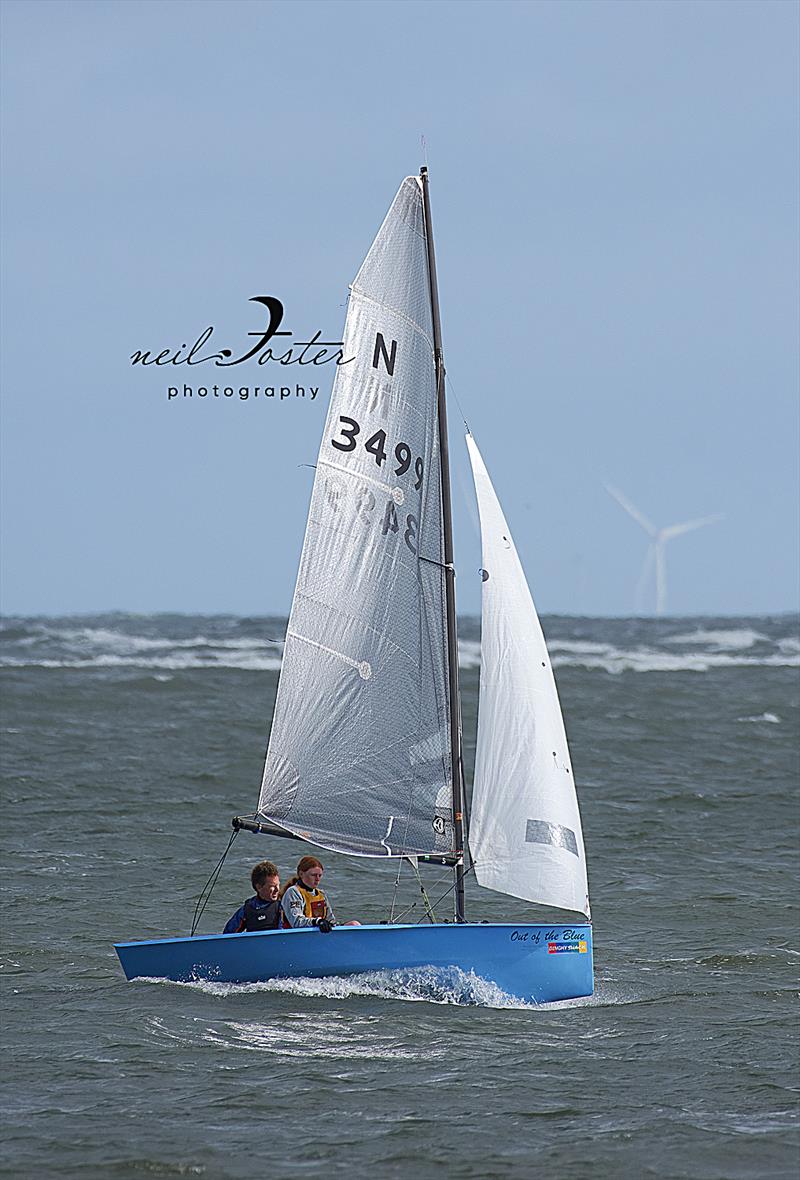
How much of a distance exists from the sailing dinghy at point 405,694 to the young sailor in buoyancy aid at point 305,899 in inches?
15.9

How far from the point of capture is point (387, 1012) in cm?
1376

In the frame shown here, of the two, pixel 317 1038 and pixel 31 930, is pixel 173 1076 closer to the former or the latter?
pixel 317 1038

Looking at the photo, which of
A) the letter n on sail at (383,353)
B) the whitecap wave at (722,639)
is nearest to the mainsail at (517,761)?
the letter n on sail at (383,353)

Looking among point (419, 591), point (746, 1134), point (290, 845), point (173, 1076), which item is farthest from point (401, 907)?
point (746, 1134)

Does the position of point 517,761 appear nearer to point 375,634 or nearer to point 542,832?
point 542,832

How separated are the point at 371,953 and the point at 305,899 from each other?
0.93 m

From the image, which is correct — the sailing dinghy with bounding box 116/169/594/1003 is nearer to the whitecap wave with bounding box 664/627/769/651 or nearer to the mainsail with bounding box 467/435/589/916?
the mainsail with bounding box 467/435/589/916

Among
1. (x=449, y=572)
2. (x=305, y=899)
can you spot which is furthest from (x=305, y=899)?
(x=449, y=572)

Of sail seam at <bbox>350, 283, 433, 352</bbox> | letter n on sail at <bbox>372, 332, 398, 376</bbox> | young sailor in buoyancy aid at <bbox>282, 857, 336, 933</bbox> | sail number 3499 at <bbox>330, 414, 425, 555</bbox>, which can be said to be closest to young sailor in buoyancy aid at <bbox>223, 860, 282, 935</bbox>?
young sailor in buoyancy aid at <bbox>282, 857, 336, 933</bbox>

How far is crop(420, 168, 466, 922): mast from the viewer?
47.2 feet

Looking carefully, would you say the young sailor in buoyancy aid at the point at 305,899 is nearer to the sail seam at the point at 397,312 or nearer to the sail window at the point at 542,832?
the sail window at the point at 542,832

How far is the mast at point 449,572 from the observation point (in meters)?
14.4

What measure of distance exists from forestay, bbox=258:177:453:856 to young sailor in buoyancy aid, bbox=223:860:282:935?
2.10 ft

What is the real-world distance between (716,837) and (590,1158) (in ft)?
45.4
